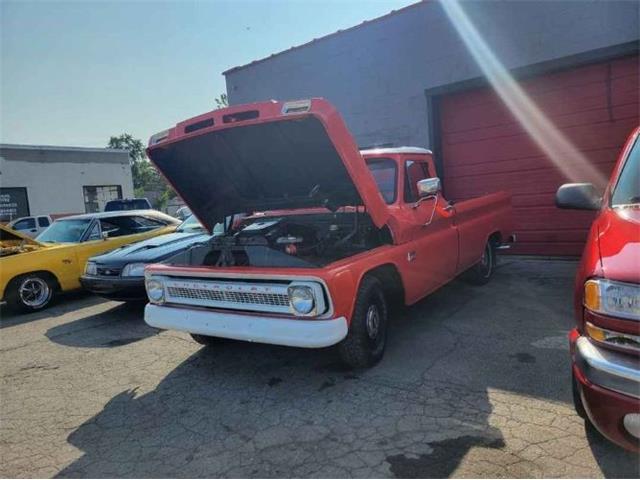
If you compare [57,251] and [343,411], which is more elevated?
[57,251]

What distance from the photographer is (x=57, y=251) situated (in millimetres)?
7797

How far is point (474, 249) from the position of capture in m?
6.05

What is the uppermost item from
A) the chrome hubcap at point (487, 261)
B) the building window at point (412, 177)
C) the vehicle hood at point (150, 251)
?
the building window at point (412, 177)

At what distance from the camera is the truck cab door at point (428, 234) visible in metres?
4.61

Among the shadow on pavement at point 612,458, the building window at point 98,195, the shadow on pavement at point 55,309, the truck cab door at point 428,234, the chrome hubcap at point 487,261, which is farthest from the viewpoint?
the building window at point 98,195

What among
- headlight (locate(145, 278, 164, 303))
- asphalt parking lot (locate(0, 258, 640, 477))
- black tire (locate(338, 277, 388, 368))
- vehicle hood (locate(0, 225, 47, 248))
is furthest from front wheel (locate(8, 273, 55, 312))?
black tire (locate(338, 277, 388, 368))

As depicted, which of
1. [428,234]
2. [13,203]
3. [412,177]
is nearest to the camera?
[428,234]

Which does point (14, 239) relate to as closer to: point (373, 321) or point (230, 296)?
point (230, 296)

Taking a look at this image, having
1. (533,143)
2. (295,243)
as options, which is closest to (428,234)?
(295,243)

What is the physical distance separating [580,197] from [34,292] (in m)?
7.97

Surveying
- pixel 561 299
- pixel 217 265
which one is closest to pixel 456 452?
pixel 217 265

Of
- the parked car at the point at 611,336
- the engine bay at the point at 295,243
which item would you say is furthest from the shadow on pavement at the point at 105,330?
the parked car at the point at 611,336

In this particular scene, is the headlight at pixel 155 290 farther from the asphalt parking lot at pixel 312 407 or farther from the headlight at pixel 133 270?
the headlight at pixel 133 270

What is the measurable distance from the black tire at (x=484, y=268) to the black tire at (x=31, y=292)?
6803 millimetres
